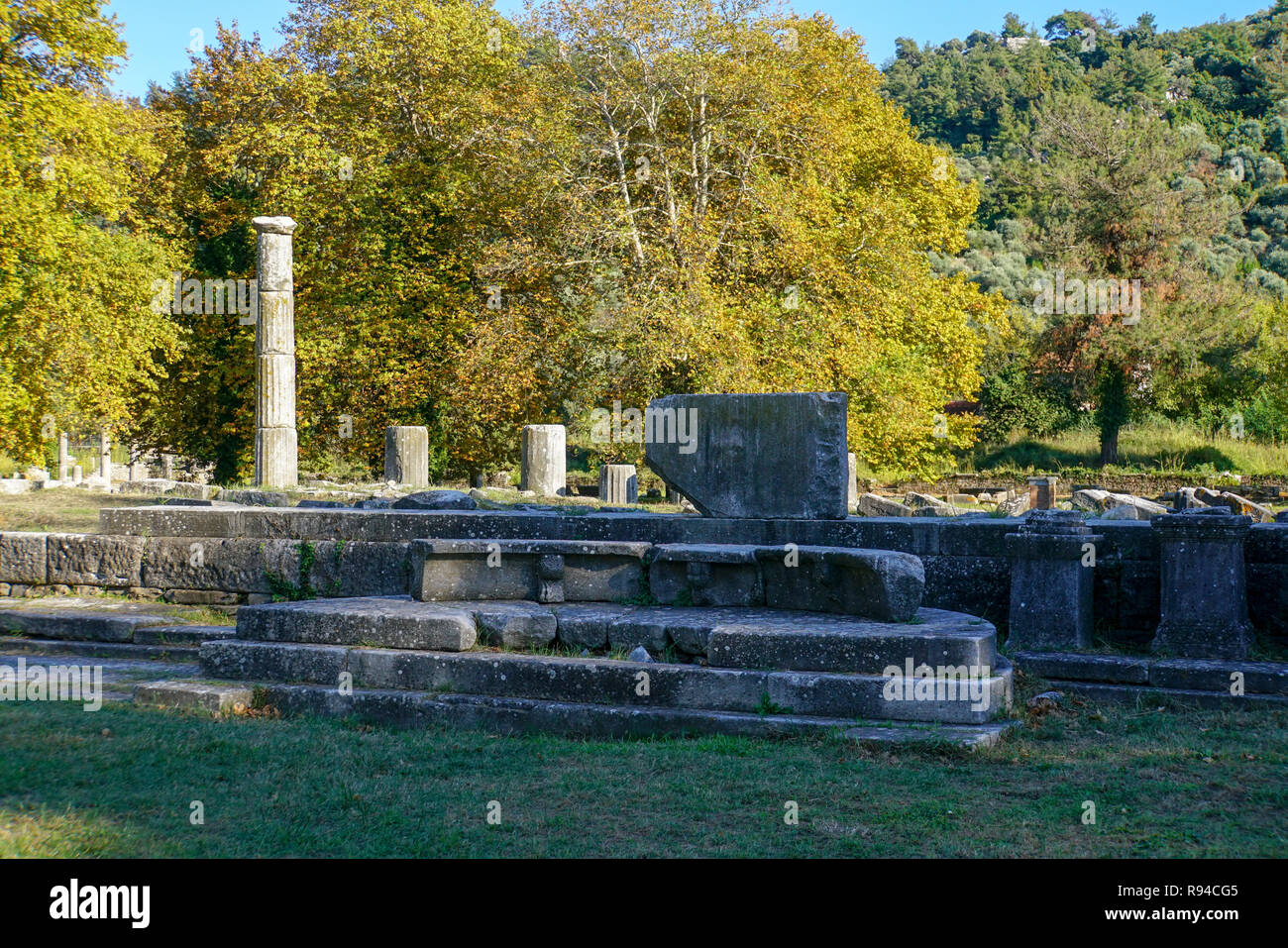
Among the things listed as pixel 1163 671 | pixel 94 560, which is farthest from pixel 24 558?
pixel 1163 671

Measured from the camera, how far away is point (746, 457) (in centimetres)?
791

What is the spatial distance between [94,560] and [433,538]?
4.07 meters

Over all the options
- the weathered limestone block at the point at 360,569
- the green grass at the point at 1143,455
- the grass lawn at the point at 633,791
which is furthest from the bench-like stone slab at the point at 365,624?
the green grass at the point at 1143,455

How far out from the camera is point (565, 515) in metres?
8.79

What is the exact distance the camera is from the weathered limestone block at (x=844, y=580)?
6.66 meters

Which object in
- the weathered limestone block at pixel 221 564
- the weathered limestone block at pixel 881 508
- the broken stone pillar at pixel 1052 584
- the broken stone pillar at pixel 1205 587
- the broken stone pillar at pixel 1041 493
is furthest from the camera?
the broken stone pillar at pixel 1041 493

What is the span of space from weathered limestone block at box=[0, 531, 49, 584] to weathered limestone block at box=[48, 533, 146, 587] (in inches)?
3.1

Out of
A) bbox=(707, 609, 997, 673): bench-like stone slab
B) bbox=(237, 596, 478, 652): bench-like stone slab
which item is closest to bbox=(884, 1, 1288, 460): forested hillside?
bbox=(707, 609, 997, 673): bench-like stone slab

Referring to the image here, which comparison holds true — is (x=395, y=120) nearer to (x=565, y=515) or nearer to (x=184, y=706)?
(x=565, y=515)

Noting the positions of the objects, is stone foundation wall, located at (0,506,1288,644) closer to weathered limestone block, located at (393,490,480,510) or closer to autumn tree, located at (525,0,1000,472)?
weathered limestone block, located at (393,490,480,510)

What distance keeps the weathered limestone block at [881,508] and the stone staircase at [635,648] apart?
1074 cm

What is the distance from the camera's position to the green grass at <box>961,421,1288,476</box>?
101 ft

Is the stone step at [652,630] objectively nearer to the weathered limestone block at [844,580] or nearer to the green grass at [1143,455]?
the weathered limestone block at [844,580]

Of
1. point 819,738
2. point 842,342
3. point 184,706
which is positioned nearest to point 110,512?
point 184,706
